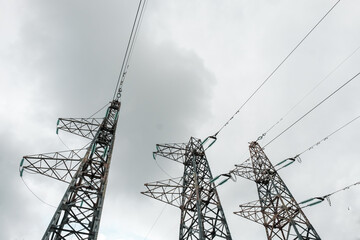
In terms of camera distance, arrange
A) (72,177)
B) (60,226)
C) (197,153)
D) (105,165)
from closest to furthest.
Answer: (60,226)
(72,177)
(105,165)
(197,153)

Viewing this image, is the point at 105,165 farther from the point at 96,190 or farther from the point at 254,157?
the point at 254,157

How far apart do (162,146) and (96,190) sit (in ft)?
30.4

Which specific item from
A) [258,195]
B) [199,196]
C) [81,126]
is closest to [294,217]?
[258,195]

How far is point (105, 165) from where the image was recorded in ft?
44.1

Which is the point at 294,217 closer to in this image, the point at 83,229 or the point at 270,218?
the point at 270,218

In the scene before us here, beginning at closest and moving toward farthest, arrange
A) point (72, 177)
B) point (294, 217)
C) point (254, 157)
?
point (72, 177)
point (294, 217)
point (254, 157)

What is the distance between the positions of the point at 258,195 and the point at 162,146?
10088 millimetres

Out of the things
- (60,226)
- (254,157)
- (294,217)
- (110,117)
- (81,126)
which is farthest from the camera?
(254,157)

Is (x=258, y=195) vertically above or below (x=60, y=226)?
above

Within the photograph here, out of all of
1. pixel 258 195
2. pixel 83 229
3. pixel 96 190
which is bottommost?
pixel 83 229

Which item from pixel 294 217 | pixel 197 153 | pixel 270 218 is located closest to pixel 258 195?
pixel 270 218

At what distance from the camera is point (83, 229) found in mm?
10359

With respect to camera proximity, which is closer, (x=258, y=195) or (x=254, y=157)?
(x=258, y=195)

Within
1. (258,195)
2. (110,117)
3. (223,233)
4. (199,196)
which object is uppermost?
(110,117)
